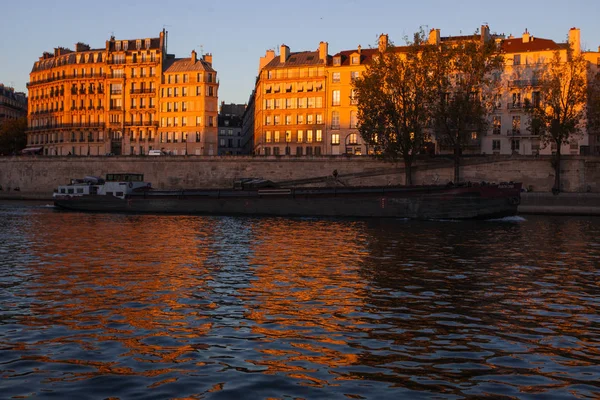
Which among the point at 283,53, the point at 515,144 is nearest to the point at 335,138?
the point at 283,53

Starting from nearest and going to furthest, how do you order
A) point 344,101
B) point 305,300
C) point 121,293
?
point 305,300
point 121,293
point 344,101

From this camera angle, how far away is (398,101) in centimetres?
7088

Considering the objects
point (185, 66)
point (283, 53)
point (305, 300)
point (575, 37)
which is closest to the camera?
point (305, 300)

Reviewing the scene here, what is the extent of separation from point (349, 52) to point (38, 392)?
299 feet

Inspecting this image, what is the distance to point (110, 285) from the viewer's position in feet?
63.6

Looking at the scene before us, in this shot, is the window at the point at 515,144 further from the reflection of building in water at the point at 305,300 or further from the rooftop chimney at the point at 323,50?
the reflection of building in water at the point at 305,300

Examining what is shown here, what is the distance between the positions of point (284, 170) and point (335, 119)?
709 inches

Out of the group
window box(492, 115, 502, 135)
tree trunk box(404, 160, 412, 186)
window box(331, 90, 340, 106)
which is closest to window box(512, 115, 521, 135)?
window box(492, 115, 502, 135)

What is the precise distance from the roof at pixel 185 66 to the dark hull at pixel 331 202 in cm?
4352

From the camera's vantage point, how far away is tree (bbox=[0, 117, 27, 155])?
125 m

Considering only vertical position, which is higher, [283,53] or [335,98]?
[283,53]

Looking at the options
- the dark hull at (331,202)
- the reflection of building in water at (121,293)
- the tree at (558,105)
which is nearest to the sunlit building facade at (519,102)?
the tree at (558,105)

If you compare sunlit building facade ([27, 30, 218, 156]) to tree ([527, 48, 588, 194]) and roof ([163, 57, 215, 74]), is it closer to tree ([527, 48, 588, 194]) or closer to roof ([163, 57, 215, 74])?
roof ([163, 57, 215, 74])

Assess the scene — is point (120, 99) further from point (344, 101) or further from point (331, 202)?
point (331, 202)
